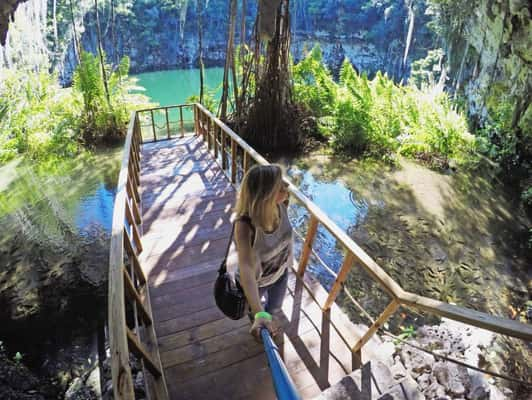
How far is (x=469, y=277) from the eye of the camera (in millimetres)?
4562

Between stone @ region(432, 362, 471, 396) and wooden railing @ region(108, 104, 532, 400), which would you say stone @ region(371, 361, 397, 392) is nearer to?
wooden railing @ region(108, 104, 532, 400)

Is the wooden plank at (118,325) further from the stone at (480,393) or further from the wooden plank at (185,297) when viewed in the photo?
the stone at (480,393)

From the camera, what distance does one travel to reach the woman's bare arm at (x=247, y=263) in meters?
1.51

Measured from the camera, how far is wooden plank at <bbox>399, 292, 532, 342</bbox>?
116 centimetres

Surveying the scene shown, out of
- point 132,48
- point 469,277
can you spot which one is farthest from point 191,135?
point 132,48

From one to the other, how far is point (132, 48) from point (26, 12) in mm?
26266

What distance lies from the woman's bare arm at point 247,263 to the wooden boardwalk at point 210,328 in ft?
2.69

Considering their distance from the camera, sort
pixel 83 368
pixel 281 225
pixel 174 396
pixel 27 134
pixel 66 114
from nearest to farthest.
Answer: pixel 281 225 < pixel 174 396 < pixel 83 368 < pixel 27 134 < pixel 66 114

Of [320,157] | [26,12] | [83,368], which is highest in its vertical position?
[26,12]

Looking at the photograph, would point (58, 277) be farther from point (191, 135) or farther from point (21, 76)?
point (21, 76)

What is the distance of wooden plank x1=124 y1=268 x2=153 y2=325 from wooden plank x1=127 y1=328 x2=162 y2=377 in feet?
1.16

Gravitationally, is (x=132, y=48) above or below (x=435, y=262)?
above

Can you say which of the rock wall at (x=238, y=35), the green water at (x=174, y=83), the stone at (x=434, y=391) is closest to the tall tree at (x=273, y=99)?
the stone at (x=434, y=391)

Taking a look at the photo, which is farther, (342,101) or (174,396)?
(342,101)
